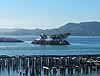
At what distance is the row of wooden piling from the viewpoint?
48875mm

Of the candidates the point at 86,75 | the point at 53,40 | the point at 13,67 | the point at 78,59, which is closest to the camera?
the point at 86,75

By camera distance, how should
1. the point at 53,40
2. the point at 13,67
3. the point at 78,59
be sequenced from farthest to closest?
the point at 53,40
the point at 78,59
the point at 13,67

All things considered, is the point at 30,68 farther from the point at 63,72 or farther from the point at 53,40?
the point at 53,40

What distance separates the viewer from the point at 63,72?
49375mm

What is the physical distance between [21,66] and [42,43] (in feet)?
308

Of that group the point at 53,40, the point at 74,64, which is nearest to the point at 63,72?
the point at 74,64

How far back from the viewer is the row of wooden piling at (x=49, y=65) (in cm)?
4888

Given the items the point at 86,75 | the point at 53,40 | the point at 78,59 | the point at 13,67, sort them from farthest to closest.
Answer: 1. the point at 53,40
2. the point at 78,59
3. the point at 13,67
4. the point at 86,75

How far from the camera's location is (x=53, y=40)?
144000 millimetres

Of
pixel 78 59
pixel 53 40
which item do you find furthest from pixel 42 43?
pixel 78 59

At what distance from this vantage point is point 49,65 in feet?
170

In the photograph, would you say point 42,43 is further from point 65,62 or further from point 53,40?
point 65,62

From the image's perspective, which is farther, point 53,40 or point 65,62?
point 53,40

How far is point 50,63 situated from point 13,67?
523cm
